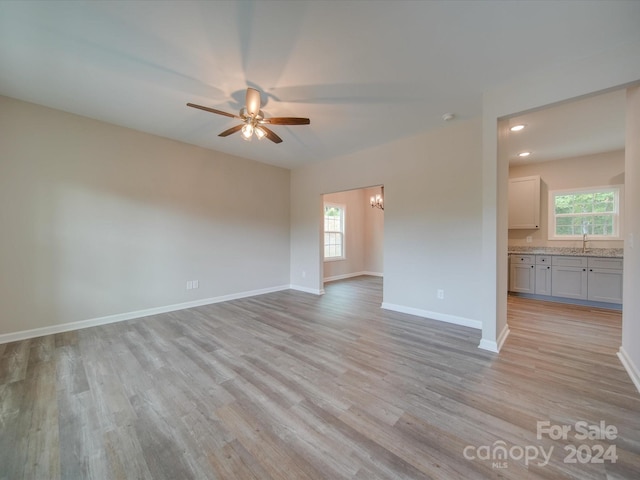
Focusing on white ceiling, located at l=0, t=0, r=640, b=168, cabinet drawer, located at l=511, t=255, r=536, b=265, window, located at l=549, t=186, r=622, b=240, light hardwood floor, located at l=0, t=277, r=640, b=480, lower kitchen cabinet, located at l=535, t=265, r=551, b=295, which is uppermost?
white ceiling, located at l=0, t=0, r=640, b=168

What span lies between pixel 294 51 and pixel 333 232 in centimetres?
520

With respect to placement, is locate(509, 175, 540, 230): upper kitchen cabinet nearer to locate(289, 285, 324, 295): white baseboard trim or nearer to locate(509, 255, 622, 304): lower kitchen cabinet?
locate(509, 255, 622, 304): lower kitchen cabinet

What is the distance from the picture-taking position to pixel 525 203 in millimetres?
5000

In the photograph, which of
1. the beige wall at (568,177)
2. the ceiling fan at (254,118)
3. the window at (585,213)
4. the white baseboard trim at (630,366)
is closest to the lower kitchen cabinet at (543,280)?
the beige wall at (568,177)

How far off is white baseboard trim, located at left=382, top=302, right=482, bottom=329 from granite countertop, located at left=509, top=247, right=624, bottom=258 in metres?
2.52

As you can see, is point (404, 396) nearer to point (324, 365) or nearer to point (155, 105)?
point (324, 365)

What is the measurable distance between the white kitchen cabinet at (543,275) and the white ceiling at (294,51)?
3287 millimetres

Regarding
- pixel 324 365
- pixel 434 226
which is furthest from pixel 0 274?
pixel 434 226

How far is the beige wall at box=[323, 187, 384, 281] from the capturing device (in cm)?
724

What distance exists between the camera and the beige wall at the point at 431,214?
3.27 m

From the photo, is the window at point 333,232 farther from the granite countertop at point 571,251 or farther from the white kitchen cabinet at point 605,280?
the white kitchen cabinet at point 605,280

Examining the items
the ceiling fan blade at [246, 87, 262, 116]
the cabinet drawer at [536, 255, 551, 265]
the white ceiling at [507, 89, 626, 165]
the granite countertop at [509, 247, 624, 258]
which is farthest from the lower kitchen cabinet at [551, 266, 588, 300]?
the ceiling fan blade at [246, 87, 262, 116]

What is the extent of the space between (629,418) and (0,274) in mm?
5929

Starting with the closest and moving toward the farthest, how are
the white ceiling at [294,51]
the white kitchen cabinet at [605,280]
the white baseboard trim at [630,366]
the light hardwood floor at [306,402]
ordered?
the light hardwood floor at [306,402] → the white ceiling at [294,51] → the white baseboard trim at [630,366] → the white kitchen cabinet at [605,280]
